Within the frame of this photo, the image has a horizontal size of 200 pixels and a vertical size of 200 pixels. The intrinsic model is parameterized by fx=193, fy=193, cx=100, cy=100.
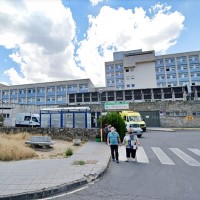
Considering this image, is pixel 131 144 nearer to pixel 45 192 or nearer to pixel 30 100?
pixel 45 192

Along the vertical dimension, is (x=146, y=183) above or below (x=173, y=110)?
below

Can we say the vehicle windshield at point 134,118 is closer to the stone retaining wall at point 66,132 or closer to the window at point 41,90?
the stone retaining wall at point 66,132

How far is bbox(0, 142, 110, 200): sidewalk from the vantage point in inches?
215

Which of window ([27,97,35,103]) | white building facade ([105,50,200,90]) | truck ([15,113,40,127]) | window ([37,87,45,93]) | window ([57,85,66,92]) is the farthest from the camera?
window ([27,97,35,103])

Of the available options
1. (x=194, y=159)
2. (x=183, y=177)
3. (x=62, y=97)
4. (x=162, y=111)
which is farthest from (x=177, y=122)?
(x=62, y=97)

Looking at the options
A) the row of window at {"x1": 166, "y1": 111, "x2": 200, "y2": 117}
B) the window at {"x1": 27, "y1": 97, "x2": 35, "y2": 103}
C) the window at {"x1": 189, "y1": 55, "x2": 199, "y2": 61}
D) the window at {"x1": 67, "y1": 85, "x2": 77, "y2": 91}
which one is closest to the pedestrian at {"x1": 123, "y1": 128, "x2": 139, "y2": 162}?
the row of window at {"x1": 166, "y1": 111, "x2": 200, "y2": 117}

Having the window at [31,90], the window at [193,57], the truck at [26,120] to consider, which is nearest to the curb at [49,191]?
the truck at [26,120]

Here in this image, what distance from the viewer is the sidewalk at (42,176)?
17.9 ft

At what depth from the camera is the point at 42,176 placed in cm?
670

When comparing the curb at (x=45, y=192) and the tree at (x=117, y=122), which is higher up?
the tree at (x=117, y=122)

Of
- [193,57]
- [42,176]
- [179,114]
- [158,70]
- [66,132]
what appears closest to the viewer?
[42,176]

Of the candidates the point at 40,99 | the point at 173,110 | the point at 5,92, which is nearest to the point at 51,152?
the point at 173,110

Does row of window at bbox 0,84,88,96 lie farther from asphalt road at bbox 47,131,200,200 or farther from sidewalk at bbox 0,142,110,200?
asphalt road at bbox 47,131,200,200

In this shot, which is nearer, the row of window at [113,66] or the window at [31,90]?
the row of window at [113,66]
